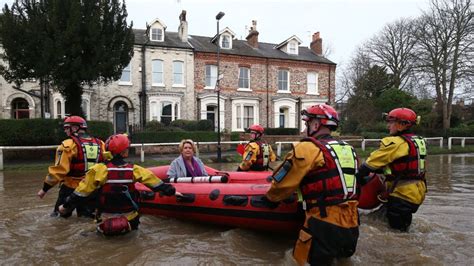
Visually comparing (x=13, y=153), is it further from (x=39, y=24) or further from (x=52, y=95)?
(x=52, y=95)

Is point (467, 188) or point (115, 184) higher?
point (115, 184)

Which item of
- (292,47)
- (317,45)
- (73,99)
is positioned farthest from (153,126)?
(317,45)

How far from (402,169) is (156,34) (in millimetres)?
22626

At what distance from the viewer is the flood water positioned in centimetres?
453

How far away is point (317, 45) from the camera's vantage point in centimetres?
3147

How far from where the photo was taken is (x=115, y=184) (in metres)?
4.66

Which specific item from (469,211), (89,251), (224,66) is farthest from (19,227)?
(224,66)

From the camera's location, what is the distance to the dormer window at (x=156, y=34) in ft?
81.7

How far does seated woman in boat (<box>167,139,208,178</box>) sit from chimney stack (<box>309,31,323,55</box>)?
26715 mm

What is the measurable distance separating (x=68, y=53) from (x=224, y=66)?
11.7 metres

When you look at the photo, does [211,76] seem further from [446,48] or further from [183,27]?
[446,48]

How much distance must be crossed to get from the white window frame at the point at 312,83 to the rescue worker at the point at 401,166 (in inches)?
974

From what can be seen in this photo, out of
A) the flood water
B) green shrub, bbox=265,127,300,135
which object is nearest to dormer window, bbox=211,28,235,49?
green shrub, bbox=265,127,300,135

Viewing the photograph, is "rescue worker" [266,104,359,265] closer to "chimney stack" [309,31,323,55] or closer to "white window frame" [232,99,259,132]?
"white window frame" [232,99,259,132]
